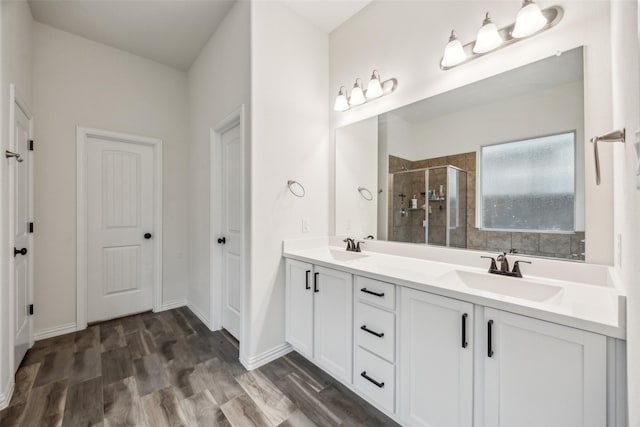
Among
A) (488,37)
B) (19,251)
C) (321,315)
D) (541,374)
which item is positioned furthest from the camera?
(19,251)

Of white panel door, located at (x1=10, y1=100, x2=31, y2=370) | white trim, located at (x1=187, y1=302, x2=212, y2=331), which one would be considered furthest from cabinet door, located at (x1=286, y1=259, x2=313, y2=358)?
white panel door, located at (x1=10, y1=100, x2=31, y2=370)

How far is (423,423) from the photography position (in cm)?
129

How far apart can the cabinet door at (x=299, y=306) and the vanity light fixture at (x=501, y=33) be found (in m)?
1.65

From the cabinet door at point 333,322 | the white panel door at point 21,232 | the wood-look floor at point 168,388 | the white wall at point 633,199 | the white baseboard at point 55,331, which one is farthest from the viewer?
the white baseboard at point 55,331

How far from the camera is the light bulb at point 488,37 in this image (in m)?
1.45

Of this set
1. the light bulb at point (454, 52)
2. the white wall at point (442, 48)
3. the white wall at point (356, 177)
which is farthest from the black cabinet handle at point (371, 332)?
the light bulb at point (454, 52)

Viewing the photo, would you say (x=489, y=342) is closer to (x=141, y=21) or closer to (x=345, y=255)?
(x=345, y=255)

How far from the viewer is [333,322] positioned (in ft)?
5.83

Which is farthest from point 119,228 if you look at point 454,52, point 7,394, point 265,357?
point 454,52

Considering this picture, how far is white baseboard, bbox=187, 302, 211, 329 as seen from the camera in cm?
279

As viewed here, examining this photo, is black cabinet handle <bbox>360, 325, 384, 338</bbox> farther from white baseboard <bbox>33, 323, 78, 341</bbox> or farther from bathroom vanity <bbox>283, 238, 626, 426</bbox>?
white baseboard <bbox>33, 323, 78, 341</bbox>

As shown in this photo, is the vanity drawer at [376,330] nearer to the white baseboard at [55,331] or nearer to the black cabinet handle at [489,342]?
the black cabinet handle at [489,342]

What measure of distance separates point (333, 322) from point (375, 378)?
0.41 m

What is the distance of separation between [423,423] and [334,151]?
2.05 meters
